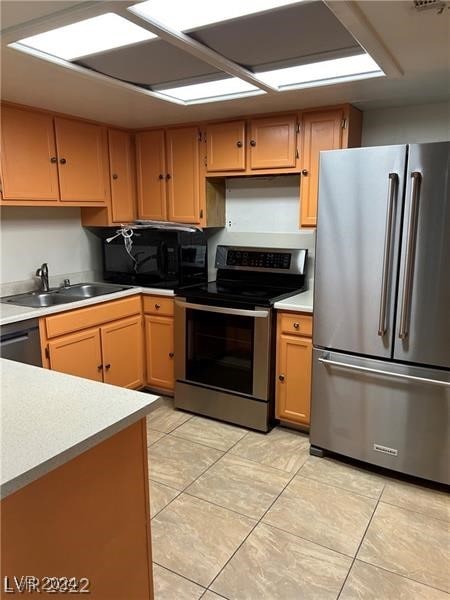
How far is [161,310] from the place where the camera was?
128 inches

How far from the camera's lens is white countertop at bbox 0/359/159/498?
953 mm

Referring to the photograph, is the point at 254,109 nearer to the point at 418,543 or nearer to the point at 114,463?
the point at 114,463

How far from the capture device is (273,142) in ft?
9.63

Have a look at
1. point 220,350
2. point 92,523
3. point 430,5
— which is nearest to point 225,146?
point 220,350

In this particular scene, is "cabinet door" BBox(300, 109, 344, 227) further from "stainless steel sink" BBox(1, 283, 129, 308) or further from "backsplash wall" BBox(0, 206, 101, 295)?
"backsplash wall" BBox(0, 206, 101, 295)

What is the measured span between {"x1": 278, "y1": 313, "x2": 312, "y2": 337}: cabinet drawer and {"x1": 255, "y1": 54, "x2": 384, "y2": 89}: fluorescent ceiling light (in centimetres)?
130

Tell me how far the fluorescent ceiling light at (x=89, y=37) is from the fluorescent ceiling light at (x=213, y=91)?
0.63m

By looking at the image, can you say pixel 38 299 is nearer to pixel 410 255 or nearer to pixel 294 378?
pixel 294 378

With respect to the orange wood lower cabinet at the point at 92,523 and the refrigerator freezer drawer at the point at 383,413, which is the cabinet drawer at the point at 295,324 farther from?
the orange wood lower cabinet at the point at 92,523

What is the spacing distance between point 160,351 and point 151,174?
1.40 m

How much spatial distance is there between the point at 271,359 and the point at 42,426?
188cm

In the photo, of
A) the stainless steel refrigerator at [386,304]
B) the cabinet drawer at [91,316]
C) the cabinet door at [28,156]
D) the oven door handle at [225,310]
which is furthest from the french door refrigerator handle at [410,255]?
the cabinet door at [28,156]

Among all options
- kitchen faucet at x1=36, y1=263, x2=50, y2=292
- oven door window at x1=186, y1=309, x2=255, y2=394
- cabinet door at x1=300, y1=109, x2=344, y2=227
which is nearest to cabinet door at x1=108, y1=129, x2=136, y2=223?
kitchen faucet at x1=36, y1=263, x2=50, y2=292

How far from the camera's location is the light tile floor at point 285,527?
1714 mm
